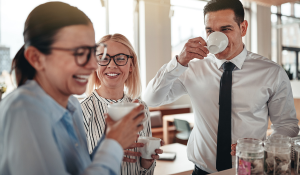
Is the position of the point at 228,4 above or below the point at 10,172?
above

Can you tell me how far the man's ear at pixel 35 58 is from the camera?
756 mm

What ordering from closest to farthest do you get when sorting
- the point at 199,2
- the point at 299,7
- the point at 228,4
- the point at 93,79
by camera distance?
the point at 228,4 → the point at 93,79 → the point at 199,2 → the point at 299,7

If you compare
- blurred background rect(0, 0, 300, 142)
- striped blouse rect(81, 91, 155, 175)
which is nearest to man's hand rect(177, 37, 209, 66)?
striped blouse rect(81, 91, 155, 175)

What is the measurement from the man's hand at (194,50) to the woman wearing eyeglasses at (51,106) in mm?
738

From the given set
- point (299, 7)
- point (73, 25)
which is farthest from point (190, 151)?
point (299, 7)

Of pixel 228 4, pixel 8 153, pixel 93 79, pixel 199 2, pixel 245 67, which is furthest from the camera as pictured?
pixel 199 2

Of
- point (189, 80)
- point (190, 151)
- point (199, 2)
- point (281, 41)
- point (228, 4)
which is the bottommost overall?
point (190, 151)

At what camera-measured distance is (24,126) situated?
2.12ft

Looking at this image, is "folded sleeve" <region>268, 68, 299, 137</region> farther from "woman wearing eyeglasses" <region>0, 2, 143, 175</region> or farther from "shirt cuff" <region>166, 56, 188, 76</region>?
"woman wearing eyeglasses" <region>0, 2, 143, 175</region>

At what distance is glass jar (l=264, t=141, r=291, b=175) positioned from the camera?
3.09ft

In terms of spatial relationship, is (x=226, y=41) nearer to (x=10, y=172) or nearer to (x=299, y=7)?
(x=10, y=172)

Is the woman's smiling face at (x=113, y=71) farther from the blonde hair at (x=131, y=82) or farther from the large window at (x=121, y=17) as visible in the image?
the large window at (x=121, y=17)

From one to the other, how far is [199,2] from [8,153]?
650 centimetres

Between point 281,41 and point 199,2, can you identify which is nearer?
point 199,2
